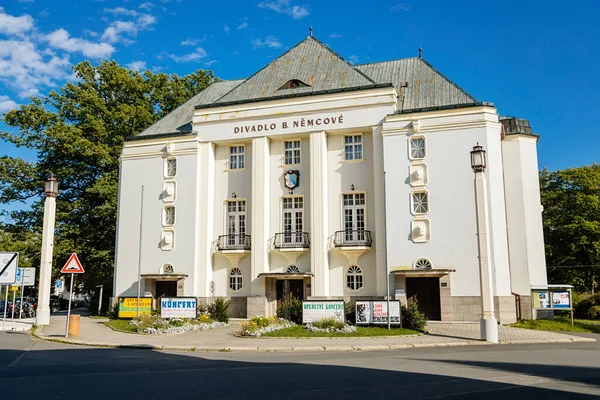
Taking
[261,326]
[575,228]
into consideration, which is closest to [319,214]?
[261,326]

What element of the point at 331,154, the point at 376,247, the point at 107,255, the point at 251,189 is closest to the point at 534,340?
the point at 376,247

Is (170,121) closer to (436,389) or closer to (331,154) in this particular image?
(331,154)

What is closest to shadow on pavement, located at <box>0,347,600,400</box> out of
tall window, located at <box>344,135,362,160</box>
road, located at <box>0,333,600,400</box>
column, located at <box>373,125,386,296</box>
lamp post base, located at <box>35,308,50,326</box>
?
road, located at <box>0,333,600,400</box>

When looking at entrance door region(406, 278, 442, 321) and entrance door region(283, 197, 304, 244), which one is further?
entrance door region(283, 197, 304, 244)

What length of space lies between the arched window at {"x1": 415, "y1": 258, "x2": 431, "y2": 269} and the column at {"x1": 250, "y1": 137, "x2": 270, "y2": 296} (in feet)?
27.2

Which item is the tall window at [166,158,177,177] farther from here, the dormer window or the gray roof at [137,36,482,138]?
the dormer window

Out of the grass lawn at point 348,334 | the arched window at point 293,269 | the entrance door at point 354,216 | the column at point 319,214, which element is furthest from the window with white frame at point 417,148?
the grass lawn at point 348,334

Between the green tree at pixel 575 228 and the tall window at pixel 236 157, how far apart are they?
2868cm

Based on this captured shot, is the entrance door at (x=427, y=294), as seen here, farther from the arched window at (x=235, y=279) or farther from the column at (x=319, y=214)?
the arched window at (x=235, y=279)

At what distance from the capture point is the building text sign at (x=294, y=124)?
1178 inches

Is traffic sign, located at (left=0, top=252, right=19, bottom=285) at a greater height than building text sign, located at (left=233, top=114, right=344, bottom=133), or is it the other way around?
building text sign, located at (left=233, top=114, right=344, bottom=133)

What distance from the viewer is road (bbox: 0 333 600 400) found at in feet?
28.8

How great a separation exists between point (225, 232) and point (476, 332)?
15603mm

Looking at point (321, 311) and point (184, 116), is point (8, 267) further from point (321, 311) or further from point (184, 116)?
point (184, 116)
